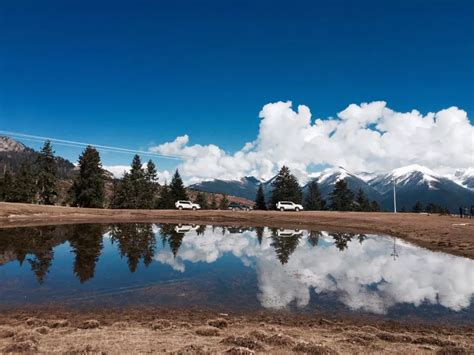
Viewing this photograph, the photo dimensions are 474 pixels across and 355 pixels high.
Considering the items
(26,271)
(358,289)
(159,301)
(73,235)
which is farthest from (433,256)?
(73,235)

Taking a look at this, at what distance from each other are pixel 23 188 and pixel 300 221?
287 ft

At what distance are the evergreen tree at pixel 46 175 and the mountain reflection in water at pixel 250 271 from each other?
186 feet

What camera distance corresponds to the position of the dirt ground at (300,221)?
45094 millimetres

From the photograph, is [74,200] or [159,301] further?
[74,200]

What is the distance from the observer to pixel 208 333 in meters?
14.5

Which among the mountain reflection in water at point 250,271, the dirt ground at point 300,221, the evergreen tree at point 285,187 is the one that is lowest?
the mountain reflection in water at point 250,271

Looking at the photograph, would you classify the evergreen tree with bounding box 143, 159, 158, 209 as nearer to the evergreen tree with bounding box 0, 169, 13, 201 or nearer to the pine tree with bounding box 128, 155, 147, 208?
the pine tree with bounding box 128, 155, 147, 208

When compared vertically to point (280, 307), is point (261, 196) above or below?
above

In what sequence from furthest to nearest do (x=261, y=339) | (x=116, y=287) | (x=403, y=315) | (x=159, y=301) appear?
(x=116, y=287) → (x=159, y=301) → (x=403, y=315) → (x=261, y=339)

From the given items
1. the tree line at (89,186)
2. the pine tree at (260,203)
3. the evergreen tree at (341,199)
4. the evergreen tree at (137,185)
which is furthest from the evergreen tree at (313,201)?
the evergreen tree at (137,185)

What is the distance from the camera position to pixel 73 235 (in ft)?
162

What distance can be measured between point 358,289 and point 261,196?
10410 centimetres

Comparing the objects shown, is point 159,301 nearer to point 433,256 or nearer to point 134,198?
point 433,256

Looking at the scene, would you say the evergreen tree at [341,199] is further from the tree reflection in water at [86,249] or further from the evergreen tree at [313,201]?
the tree reflection in water at [86,249]
